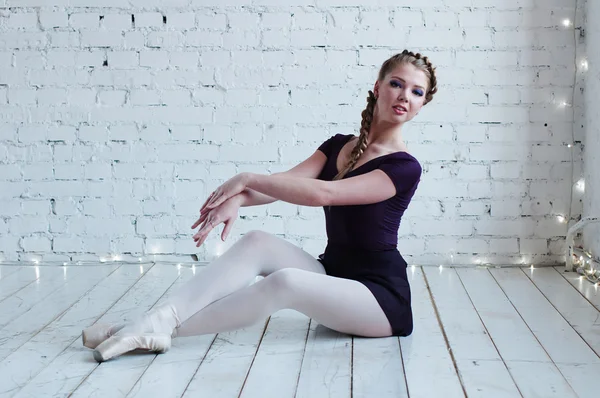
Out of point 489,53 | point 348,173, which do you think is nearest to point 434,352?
point 348,173

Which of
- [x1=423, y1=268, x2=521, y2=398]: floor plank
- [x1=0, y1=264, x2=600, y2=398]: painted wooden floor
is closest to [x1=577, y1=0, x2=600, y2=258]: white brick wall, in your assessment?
[x1=0, y1=264, x2=600, y2=398]: painted wooden floor

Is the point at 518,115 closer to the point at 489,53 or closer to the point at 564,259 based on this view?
the point at 489,53

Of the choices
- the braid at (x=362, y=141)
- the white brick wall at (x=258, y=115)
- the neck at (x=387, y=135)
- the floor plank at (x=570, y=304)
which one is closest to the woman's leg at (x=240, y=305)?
the braid at (x=362, y=141)

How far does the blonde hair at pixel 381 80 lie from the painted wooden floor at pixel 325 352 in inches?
23.5

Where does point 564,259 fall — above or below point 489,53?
below

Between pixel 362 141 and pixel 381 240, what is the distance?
34 cm

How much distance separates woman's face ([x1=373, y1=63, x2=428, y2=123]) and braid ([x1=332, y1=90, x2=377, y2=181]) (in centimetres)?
11

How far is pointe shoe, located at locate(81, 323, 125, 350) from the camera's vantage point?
2.57 m

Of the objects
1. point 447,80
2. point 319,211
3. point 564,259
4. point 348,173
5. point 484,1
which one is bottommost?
point 564,259

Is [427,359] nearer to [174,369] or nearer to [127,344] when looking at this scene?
[174,369]

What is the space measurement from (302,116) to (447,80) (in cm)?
71

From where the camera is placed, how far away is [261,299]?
8.22 ft

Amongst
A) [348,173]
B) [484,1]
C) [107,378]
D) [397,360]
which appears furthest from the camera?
[484,1]

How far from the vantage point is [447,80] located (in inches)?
153
